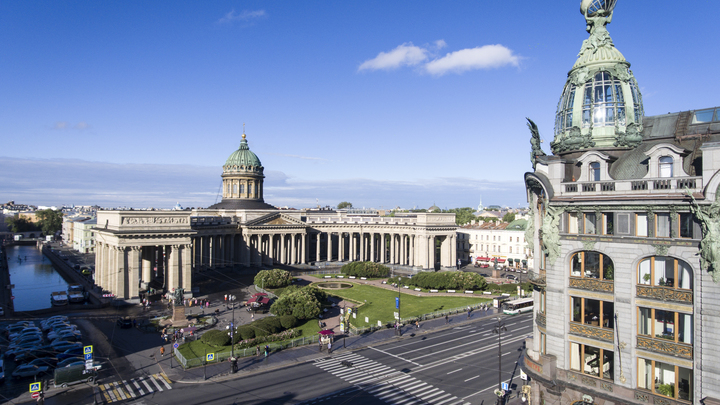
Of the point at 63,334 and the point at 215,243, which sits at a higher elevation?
the point at 215,243

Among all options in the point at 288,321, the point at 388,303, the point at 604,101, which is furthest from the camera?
the point at 388,303

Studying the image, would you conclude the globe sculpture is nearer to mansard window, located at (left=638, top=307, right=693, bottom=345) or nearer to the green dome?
mansard window, located at (left=638, top=307, right=693, bottom=345)

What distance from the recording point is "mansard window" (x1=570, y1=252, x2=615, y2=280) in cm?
2610

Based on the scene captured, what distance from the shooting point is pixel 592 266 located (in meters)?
26.7

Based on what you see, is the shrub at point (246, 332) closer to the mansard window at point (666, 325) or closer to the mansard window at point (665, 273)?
the mansard window at point (666, 325)

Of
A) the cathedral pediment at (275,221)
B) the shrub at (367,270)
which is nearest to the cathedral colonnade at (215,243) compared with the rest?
the cathedral pediment at (275,221)

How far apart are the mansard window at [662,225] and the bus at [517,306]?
45028 millimetres

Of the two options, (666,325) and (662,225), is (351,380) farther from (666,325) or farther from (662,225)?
(662,225)

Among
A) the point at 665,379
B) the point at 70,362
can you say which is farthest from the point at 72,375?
the point at 665,379

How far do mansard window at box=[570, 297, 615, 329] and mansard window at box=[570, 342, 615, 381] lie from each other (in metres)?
1.49

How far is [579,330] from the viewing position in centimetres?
2678

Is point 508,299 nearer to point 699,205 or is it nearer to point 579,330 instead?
point 579,330

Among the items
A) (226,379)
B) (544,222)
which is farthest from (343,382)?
(544,222)

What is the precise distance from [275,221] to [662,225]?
93583 mm
